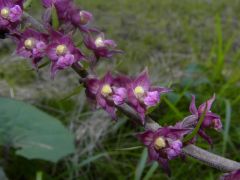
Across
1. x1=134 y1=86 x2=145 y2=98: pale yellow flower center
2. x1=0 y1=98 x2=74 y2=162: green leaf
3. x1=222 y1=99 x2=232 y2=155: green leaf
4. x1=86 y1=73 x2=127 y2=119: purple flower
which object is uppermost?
x1=134 y1=86 x2=145 y2=98: pale yellow flower center

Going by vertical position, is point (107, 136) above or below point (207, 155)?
below

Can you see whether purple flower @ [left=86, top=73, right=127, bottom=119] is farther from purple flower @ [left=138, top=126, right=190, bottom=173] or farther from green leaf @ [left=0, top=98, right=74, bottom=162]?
green leaf @ [left=0, top=98, right=74, bottom=162]

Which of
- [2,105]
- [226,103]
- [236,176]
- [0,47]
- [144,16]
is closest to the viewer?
[236,176]

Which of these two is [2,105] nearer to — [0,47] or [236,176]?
[0,47]

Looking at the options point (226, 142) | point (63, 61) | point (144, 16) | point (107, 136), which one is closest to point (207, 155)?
point (63, 61)

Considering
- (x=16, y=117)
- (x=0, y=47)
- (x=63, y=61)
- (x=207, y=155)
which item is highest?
(x=63, y=61)

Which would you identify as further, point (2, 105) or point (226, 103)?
point (226, 103)

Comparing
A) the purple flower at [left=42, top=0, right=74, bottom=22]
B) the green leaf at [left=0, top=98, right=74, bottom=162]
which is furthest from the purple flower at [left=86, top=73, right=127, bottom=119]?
the green leaf at [left=0, top=98, right=74, bottom=162]

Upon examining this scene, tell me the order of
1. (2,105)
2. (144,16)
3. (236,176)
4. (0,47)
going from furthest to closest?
(144,16)
(0,47)
(2,105)
(236,176)
